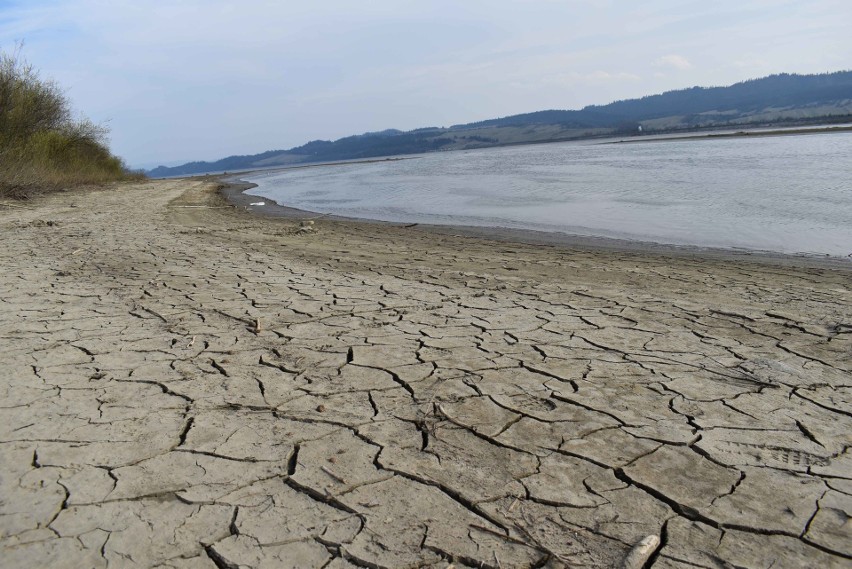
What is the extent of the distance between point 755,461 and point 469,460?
1.07m

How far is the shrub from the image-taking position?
627 inches

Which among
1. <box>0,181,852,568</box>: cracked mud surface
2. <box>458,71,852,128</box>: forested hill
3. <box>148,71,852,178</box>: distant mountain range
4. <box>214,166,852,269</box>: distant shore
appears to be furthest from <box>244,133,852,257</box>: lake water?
<box>458,71,852,128</box>: forested hill

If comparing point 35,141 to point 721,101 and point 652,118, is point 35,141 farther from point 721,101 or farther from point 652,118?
point 721,101

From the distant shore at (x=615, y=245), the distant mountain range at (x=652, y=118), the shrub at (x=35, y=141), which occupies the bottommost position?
the distant shore at (x=615, y=245)

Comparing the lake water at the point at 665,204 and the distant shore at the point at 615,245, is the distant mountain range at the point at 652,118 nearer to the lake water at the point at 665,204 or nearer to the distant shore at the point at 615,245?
the lake water at the point at 665,204

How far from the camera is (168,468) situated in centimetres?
234

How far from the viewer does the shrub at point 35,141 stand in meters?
15.9

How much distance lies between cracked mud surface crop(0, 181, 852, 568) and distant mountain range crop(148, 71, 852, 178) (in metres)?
73.0

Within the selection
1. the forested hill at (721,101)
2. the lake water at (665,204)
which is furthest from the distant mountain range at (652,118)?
the lake water at (665,204)

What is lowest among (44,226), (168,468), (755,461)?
(755,461)

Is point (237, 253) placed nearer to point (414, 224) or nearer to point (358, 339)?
point (358, 339)

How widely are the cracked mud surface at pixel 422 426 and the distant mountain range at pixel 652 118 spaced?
73.0m

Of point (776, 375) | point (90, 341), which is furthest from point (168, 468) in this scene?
point (776, 375)

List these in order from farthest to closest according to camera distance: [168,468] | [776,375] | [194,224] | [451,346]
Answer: [194,224] → [451,346] → [776,375] → [168,468]
